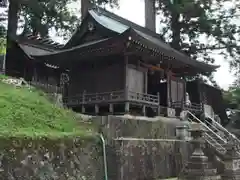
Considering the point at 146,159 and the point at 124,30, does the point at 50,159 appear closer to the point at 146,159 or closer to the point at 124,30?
the point at 146,159

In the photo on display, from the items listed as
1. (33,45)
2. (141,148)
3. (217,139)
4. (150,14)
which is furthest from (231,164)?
(150,14)

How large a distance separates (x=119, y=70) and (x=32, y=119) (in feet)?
27.3

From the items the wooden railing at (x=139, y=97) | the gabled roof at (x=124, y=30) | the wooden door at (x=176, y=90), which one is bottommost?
the wooden railing at (x=139, y=97)

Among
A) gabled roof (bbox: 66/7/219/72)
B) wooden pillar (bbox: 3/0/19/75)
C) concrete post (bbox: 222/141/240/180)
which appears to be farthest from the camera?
wooden pillar (bbox: 3/0/19/75)

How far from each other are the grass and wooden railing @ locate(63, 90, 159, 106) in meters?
5.18

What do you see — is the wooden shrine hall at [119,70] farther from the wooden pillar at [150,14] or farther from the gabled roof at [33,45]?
the wooden pillar at [150,14]

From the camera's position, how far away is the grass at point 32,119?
304 inches

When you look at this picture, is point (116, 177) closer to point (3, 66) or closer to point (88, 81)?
point (88, 81)

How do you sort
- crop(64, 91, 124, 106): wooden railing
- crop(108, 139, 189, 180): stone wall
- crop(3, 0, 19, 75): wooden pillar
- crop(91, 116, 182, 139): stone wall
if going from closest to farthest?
crop(108, 139, 189, 180): stone wall
crop(91, 116, 182, 139): stone wall
crop(64, 91, 124, 106): wooden railing
crop(3, 0, 19, 75): wooden pillar

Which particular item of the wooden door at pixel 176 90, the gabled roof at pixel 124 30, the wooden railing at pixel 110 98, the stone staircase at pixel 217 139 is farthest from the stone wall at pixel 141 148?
the wooden door at pixel 176 90

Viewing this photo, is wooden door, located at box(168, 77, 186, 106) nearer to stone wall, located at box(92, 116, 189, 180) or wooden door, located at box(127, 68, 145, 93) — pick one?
wooden door, located at box(127, 68, 145, 93)

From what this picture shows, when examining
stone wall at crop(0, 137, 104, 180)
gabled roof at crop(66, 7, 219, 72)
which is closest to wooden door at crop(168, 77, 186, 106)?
gabled roof at crop(66, 7, 219, 72)

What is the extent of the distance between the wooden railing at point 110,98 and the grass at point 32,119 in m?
5.18

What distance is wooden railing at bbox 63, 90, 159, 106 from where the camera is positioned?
1508 cm
